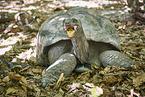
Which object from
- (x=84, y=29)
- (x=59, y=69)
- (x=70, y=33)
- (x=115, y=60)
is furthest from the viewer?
(x=84, y=29)

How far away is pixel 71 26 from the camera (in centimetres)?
204

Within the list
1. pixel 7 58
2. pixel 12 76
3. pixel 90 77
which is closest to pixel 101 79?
pixel 90 77

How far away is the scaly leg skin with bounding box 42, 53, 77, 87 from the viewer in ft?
6.89

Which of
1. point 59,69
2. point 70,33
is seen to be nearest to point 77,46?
point 70,33

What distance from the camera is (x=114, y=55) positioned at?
2340 millimetres

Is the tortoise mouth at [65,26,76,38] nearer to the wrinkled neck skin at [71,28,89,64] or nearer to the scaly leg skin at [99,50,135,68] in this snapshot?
the wrinkled neck skin at [71,28,89,64]

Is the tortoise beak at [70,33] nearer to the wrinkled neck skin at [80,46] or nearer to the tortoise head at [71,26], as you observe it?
the tortoise head at [71,26]

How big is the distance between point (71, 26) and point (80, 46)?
370 millimetres

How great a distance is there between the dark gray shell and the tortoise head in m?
0.36

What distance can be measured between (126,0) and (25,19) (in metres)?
4.02

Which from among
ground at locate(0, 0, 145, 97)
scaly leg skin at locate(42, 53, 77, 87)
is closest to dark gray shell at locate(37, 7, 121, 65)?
scaly leg skin at locate(42, 53, 77, 87)

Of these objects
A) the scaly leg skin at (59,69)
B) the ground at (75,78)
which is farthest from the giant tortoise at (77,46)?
the ground at (75,78)

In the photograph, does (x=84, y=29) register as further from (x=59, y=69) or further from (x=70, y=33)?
(x=59, y=69)

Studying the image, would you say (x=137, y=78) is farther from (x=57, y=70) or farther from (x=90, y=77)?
(x=57, y=70)
